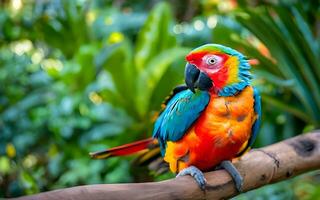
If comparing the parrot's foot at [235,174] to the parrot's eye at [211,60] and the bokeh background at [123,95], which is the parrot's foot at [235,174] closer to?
the parrot's eye at [211,60]

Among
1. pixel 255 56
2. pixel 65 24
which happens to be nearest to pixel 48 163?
pixel 65 24

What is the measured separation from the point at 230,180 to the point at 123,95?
2.97ft

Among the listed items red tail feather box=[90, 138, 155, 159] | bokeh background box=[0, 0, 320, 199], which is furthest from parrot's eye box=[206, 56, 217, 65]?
bokeh background box=[0, 0, 320, 199]

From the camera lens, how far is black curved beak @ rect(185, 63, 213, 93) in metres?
0.79

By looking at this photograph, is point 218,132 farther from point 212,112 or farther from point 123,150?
point 123,150

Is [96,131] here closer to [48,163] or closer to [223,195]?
[48,163]

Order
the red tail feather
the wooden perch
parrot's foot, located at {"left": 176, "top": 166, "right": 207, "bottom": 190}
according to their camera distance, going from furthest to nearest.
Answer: the red tail feather → parrot's foot, located at {"left": 176, "top": 166, "right": 207, "bottom": 190} → the wooden perch

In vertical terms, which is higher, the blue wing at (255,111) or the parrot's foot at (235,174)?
the blue wing at (255,111)

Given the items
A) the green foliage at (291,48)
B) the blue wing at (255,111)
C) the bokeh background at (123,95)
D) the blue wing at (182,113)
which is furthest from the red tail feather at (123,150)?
the green foliage at (291,48)

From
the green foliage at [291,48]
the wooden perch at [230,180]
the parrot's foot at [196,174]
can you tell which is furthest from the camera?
the green foliage at [291,48]

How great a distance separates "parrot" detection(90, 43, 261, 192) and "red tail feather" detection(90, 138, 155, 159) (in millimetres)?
127

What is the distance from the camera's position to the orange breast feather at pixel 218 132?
81 centimetres

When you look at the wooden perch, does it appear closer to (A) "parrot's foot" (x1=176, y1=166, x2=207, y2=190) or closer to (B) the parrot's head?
(A) "parrot's foot" (x1=176, y1=166, x2=207, y2=190)

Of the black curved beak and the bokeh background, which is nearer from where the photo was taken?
the black curved beak
